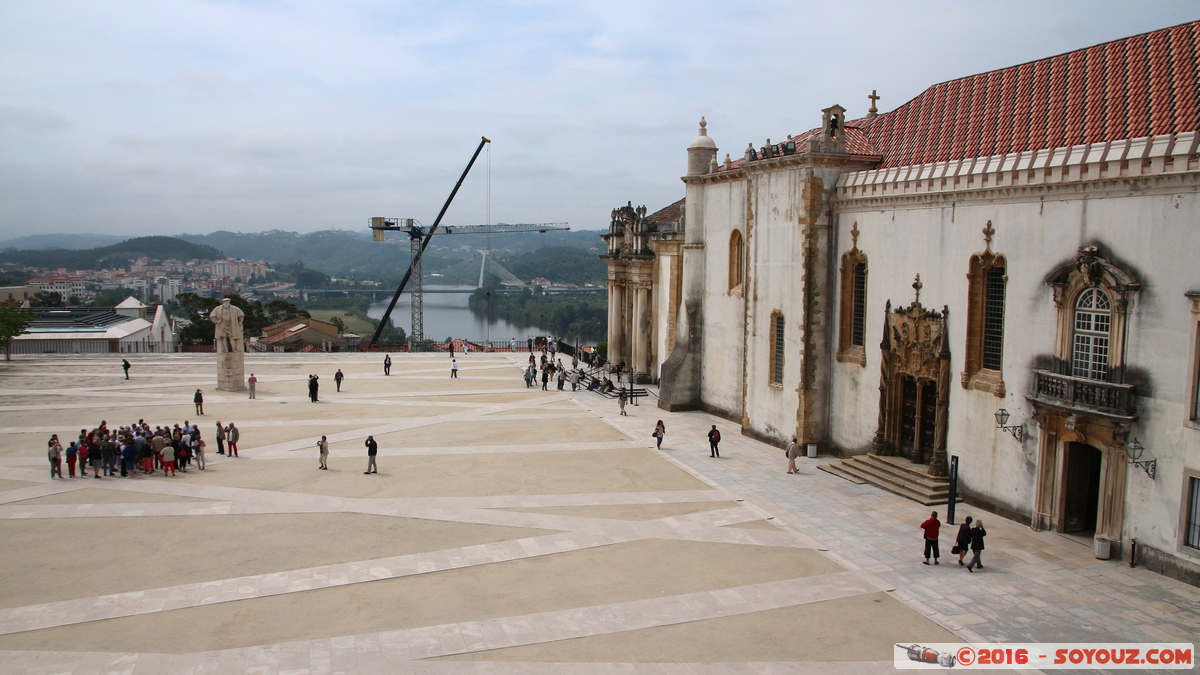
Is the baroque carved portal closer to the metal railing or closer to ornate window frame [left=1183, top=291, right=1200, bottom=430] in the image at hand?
the metal railing

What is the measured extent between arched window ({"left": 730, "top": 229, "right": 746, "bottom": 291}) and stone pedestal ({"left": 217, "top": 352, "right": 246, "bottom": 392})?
84.8 ft

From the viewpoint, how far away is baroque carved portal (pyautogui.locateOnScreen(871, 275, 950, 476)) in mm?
23312

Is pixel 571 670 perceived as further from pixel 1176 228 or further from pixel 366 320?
pixel 366 320

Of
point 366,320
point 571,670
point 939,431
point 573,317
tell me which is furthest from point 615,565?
point 366,320

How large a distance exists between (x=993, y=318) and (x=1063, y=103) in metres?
6.65

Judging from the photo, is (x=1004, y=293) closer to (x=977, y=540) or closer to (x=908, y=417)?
(x=908, y=417)

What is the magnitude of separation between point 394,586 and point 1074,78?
23.1 metres

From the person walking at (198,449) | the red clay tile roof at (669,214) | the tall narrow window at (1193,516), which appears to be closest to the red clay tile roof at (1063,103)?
the tall narrow window at (1193,516)

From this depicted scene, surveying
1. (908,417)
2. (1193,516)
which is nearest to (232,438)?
(908,417)

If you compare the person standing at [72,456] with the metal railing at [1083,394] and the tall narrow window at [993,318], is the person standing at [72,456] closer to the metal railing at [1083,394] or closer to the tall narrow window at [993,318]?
the tall narrow window at [993,318]

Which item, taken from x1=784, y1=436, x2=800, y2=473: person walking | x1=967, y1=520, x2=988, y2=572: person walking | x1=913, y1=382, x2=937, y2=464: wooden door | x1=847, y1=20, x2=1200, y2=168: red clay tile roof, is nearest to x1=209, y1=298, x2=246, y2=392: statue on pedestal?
x1=784, y1=436, x2=800, y2=473: person walking

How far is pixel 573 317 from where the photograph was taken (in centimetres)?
13412

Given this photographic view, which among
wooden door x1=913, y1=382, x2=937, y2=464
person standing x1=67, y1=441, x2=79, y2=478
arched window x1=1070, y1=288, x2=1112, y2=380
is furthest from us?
person standing x1=67, y1=441, x2=79, y2=478

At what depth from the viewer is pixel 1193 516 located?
16.6m
